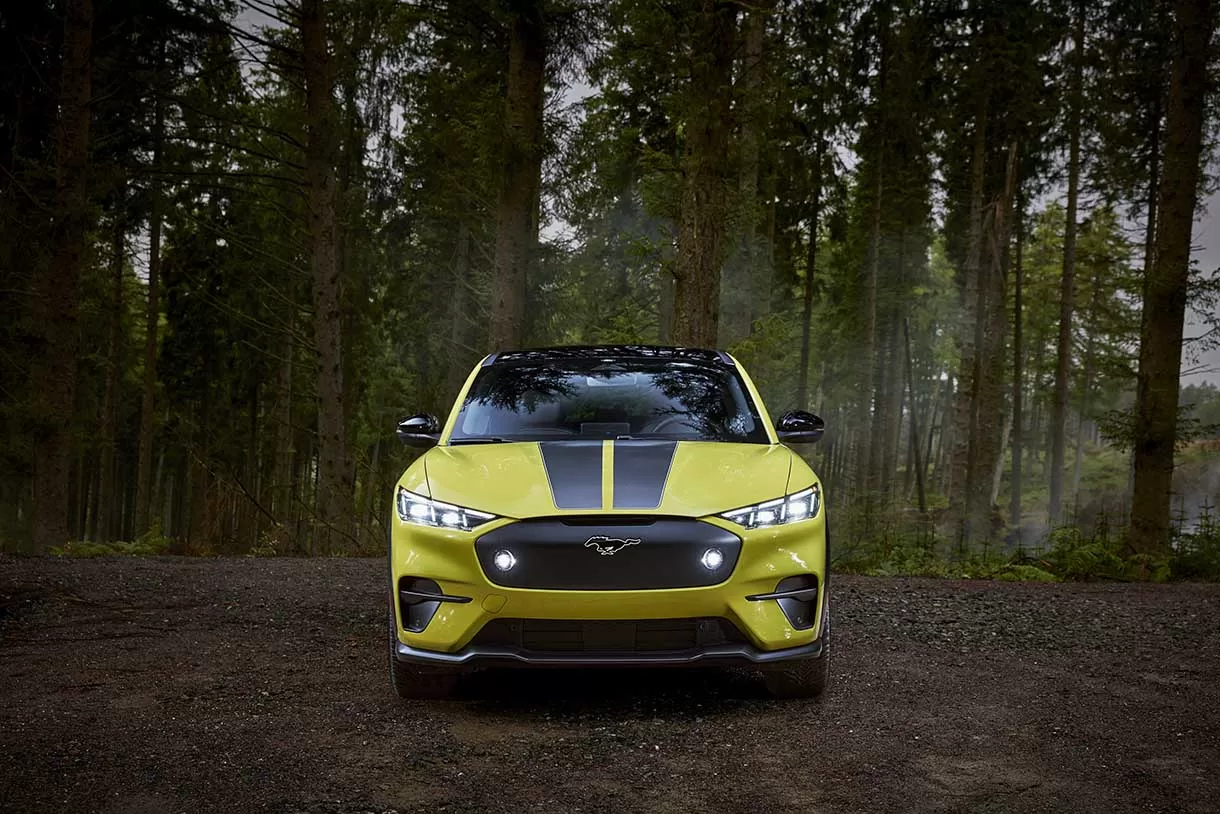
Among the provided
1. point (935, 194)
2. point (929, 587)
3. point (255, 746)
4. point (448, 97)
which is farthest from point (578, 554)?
point (935, 194)

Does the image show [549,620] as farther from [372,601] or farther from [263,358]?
[263,358]

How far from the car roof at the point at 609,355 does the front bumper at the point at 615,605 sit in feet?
6.52

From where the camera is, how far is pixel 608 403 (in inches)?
224

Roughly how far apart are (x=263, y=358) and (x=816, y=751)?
29.0 metres

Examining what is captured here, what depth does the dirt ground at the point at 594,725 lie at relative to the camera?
11.1 ft

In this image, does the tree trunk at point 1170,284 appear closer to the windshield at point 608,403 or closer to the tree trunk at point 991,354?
the windshield at point 608,403

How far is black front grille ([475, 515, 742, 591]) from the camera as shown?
13.5 ft

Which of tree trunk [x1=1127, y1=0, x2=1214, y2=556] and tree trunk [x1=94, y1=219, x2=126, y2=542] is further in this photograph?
tree trunk [x1=94, y1=219, x2=126, y2=542]

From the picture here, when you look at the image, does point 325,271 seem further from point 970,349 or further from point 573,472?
point 970,349

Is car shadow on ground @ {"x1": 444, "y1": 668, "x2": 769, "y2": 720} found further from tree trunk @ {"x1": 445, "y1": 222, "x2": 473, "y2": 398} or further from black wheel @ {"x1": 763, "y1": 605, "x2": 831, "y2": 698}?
tree trunk @ {"x1": 445, "y1": 222, "x2": 473, "y2": 398}

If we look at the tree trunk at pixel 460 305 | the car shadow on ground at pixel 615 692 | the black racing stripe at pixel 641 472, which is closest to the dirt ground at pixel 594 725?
the car shadow on ground at pixel 615 692

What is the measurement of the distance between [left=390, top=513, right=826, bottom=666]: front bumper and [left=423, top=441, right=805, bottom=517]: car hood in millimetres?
162

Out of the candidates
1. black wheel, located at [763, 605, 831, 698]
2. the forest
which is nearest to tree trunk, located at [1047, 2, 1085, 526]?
the forest

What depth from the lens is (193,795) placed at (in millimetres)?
3307
